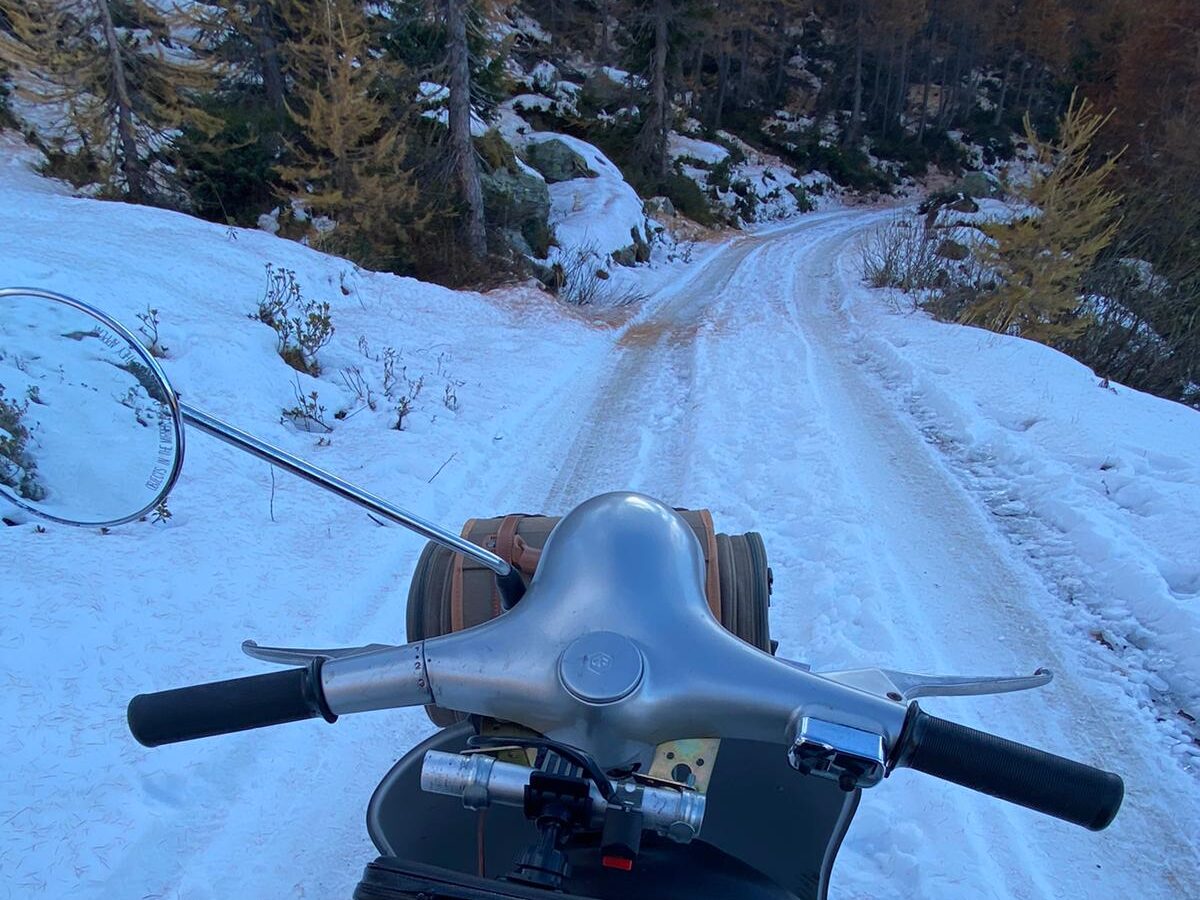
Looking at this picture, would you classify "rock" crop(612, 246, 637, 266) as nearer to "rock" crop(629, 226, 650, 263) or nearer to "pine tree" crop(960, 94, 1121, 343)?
"rock" crop(629, 226, 650, 263)

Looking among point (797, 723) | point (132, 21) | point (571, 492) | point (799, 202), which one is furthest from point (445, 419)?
point (799, 202)

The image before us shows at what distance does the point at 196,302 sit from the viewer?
19.3ft

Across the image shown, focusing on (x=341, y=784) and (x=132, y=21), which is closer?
(x=341, y=784)

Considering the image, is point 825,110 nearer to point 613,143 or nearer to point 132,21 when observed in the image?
point 613,143

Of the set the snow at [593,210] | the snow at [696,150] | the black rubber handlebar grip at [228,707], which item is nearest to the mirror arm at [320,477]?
the black rubber handlebar grip at [228,707]

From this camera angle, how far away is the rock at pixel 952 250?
12.8m

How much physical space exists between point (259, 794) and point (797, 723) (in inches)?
79.8

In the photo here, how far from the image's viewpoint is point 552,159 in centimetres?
1702

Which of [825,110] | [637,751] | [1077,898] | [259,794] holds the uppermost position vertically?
[825,110]

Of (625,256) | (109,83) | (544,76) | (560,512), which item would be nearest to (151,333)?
(560,512)

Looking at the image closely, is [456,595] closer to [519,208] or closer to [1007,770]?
[1007,770]

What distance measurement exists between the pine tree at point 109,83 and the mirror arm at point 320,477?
12.5m

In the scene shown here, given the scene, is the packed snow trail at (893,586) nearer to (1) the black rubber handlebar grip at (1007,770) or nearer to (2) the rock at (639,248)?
(1) the black rubber handlebar grip at (1007,770)

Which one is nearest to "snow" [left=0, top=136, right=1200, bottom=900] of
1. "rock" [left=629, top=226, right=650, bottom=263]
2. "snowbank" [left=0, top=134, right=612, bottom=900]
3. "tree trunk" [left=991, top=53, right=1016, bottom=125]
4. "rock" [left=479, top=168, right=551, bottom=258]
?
"snowbank" [left=0, top=134, right=612, bottom=900]
